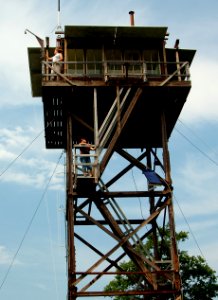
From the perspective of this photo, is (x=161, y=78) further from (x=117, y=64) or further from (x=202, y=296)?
(x=202, y=296)

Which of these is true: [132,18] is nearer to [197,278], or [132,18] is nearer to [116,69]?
[116,69]

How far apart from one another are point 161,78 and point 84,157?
4.33 metres

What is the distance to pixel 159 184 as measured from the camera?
18.8 meters

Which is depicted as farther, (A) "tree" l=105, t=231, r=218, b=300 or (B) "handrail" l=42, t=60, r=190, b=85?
(A) "tree" l=105, t=231, r=218, b=300

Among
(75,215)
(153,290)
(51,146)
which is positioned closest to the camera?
(153,290)

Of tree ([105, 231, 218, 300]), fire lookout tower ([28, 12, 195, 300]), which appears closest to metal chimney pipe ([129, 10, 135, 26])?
fire lookout tower ([28, 12, 195, 300])

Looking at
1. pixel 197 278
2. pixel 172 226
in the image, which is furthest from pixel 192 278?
pixel 172 226

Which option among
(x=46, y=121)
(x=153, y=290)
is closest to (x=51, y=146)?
(x=46, y=121)

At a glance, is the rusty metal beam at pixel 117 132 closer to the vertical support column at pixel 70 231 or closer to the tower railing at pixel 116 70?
the tower railing at pixel 116 70

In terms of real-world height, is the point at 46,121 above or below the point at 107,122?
above

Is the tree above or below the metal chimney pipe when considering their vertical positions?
below

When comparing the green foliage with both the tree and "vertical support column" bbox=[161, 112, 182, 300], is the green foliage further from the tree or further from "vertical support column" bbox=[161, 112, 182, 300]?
"vertical support column" bbox=[161, 112, 182, 300]

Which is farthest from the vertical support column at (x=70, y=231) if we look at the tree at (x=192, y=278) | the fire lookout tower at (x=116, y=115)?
the tree at (x=192, y=278)

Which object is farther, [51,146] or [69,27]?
[51,146]
